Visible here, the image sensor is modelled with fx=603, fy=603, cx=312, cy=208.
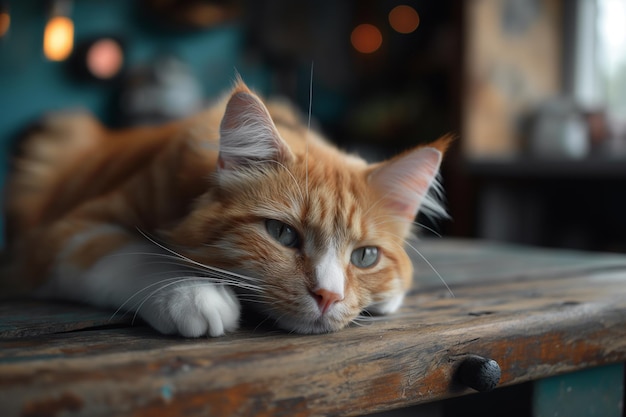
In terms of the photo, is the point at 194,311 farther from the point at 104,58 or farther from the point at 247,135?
the point at 104,58

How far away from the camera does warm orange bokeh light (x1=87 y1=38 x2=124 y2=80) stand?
3.46 metres

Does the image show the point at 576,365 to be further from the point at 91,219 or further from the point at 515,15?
the point at 515,15

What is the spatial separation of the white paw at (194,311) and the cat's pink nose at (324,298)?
116 mm

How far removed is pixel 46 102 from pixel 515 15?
9.04 ft

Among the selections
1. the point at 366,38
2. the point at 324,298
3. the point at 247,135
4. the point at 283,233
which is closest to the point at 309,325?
the point at 324,298

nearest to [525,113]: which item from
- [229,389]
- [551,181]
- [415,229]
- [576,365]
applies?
[551,181]

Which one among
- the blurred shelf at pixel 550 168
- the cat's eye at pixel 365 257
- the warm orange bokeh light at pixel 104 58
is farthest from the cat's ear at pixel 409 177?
the warm orange bokeh light at pixel 104 58

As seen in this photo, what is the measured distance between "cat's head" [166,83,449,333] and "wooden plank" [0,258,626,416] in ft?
0.17

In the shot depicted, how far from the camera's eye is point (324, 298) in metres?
0.86

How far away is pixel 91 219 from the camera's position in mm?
1217

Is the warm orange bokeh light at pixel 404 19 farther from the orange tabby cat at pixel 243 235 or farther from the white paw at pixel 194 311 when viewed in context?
the white paw at pixel 194 311

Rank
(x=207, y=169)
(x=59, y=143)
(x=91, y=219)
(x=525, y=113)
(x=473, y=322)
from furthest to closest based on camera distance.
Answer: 1. (x=525, y=113)
2. (x=59, y=143)
3. (x=91, y=219)
4. (x=207, y=169)
5. (x=473, y=322)

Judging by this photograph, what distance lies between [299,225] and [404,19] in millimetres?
3801

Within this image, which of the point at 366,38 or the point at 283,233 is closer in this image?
the point at 283,233
